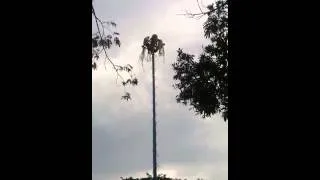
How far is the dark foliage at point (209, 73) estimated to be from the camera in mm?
15508

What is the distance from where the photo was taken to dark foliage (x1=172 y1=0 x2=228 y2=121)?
50.9ft

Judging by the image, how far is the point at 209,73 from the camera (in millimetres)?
16094
